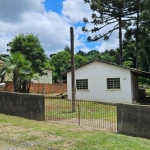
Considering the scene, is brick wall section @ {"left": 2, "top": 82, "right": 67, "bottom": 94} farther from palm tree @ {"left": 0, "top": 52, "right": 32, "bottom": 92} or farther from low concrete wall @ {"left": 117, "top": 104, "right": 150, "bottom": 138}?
low concrete wall @ {"left": 117, "top": 104, "right": 150, "bottom": 138}

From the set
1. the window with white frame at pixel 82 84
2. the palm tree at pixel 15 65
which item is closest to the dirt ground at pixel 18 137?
the palm tree at pixel 15 65

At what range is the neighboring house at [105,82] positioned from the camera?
21766mm

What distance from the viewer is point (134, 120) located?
922 centimetres

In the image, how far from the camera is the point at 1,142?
24.5 ft

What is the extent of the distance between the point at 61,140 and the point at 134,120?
10.0ft

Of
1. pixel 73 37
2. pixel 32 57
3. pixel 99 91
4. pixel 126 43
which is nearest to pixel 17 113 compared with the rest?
pixel 73 37

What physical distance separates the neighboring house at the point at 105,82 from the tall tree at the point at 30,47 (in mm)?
10264

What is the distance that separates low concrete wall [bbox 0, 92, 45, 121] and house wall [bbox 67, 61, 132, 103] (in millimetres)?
11236

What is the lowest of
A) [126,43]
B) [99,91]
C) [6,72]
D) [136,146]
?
[136,146]

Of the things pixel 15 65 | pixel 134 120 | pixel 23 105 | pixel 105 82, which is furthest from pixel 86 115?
pixel 105 82

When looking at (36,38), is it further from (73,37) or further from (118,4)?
(73,37)

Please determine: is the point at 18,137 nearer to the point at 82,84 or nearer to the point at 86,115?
the point at 86,115

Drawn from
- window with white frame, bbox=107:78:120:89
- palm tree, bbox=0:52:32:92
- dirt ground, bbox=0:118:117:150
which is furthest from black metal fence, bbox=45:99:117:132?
window with white frame, bbox=107:78:120:89

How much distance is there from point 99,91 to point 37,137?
15.1 metres
